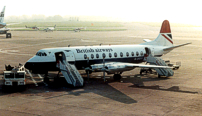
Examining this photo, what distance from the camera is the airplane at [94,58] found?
35688 mm

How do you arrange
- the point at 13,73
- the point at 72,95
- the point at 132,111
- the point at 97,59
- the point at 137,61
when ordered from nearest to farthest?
the point at 132,111, the point at 72,95, the point at 13,73, the point at 97,59, the point at 137,61

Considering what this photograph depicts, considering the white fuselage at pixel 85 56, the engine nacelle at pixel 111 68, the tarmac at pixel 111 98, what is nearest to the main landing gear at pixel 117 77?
the tarmac at pixel 111 98

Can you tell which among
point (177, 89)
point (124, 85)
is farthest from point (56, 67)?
point (177, 89)

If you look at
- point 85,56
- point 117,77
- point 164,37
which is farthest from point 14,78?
point 164,37

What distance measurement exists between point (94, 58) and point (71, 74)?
5.86 metres

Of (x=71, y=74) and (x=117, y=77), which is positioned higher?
(x=71, y=74)

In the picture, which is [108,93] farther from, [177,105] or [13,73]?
[13,73]

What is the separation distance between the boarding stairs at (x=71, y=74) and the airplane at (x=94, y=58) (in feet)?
0.89

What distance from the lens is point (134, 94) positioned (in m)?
30.1

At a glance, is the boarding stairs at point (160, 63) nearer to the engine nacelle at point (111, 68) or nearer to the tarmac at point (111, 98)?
the tarmac at point (111, 98)

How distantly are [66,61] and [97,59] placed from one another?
4847 millimetres

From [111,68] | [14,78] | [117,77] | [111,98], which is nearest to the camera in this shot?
[111,98]

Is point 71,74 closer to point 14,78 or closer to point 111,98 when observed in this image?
point 14,78

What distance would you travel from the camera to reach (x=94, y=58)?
3881 centimetres
